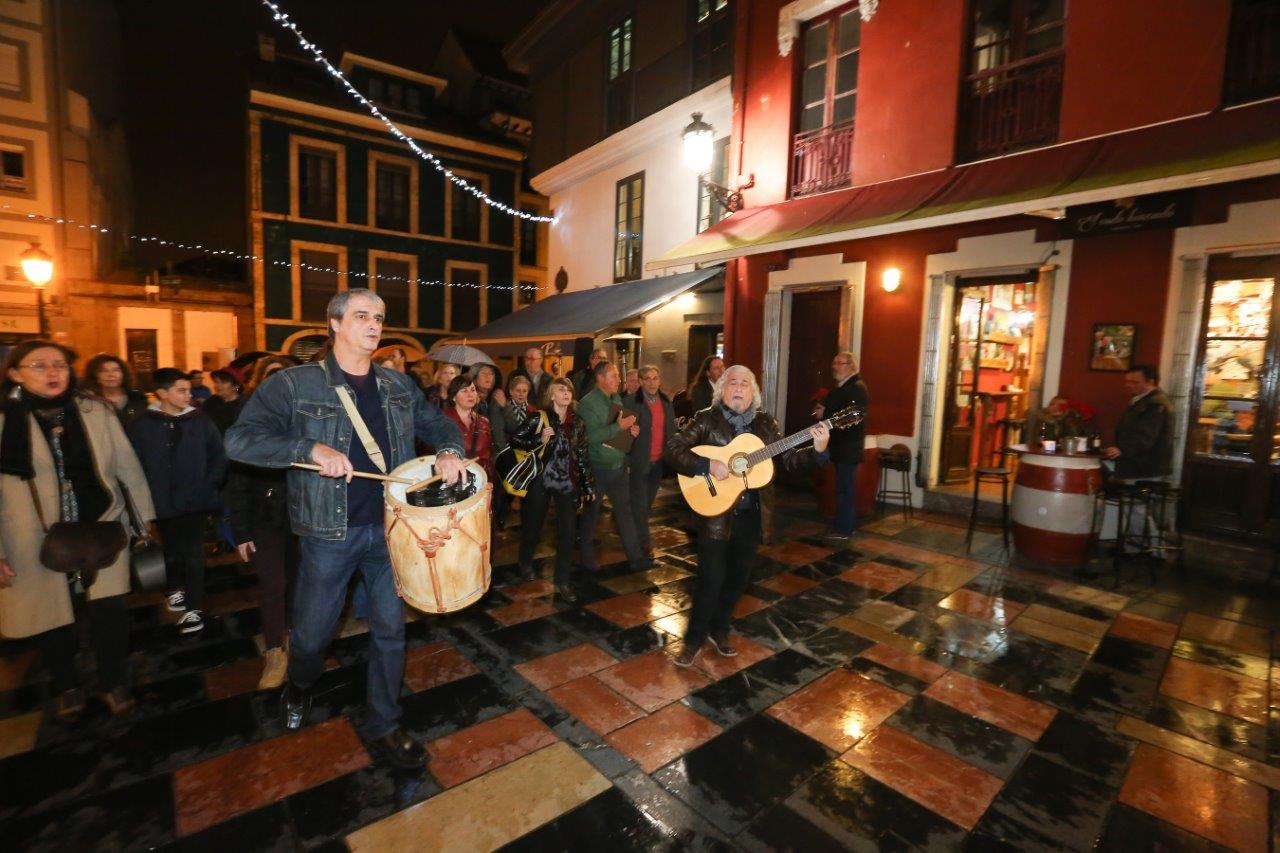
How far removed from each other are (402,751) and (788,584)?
11.0 ft

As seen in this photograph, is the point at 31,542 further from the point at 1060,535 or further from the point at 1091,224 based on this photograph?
the point at 1091,224

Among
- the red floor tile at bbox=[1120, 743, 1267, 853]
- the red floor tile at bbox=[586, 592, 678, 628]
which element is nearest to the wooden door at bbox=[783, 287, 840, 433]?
the red floor tile at bbox=[586, 592, 678, 628]

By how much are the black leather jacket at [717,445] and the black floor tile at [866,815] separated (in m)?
1.37

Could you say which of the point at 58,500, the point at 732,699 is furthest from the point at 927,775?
the point at 58,500

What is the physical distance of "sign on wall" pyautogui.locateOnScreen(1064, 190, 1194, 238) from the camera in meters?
5.64

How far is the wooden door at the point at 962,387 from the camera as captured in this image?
7629mm

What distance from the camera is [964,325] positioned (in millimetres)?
7789

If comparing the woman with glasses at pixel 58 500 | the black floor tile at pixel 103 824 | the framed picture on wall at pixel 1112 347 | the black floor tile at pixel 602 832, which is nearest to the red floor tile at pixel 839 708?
the black floor tile at pixel 602 832

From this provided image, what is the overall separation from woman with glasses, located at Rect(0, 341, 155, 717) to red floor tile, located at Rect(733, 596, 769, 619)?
3.68 meters

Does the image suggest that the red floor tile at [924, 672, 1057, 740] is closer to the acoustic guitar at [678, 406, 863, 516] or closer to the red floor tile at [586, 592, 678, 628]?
the acoustic guitar at [678, 406, 863, 516]

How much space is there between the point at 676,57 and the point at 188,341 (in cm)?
1631

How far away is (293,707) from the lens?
2.96 m

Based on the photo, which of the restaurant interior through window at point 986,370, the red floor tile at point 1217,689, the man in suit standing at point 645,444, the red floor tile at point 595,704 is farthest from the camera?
the restaurant interior through window at point 986,370

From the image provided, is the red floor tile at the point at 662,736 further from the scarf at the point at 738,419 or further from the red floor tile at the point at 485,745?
the scarf at the point at 738,419
